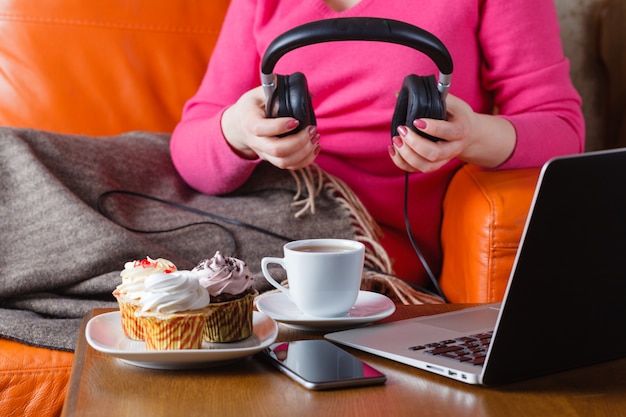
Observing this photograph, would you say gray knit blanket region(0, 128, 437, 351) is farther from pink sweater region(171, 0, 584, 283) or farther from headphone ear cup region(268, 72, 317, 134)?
headphone ear cup region(268, 72, 317, 134)

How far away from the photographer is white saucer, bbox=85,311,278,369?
1.76 feet

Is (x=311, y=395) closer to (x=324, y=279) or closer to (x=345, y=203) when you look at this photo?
(x=324, y=279)

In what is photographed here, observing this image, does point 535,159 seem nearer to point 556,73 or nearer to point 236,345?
point 556,73

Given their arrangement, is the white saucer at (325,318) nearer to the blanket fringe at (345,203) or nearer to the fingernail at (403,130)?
the fingernail at (403,130)

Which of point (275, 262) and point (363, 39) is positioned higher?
point (363, 39)

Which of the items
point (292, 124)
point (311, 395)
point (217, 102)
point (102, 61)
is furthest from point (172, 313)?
point (102, 61)

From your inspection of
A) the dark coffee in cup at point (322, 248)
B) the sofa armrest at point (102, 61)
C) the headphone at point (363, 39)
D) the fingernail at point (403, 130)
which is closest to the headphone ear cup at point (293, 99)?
the headphone at point (363, 39)

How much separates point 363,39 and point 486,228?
14.8 inches

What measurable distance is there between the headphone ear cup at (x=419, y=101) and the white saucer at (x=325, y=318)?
24 centimetres

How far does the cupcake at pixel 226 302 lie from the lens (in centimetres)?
→ 59

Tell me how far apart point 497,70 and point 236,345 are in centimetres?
75

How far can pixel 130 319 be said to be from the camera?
1.94 feet

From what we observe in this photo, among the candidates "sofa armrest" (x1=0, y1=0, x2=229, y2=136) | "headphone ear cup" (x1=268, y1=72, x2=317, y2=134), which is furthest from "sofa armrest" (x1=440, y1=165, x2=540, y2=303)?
"sofa armrest" (x1=0, y1=0, x2=229, y2=136)

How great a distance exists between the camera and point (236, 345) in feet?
1.94
